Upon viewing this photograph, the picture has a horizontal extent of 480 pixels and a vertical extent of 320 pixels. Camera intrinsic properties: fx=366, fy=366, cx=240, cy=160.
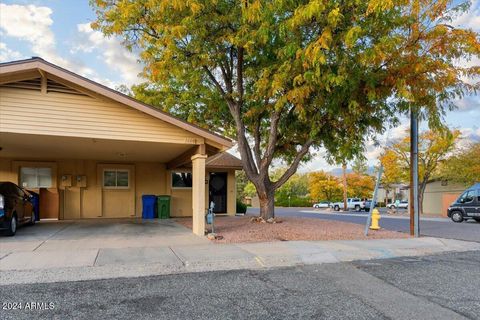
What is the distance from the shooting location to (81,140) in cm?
1047

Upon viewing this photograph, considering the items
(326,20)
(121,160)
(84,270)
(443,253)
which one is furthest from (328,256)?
(121,160)

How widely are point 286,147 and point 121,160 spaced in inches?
285

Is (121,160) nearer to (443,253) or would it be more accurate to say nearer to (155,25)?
(155,25)

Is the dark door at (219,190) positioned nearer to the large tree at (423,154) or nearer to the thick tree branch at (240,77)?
the thick tree branch at (240,77)

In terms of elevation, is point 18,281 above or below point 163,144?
below

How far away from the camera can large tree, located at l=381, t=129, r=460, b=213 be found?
94.2ft

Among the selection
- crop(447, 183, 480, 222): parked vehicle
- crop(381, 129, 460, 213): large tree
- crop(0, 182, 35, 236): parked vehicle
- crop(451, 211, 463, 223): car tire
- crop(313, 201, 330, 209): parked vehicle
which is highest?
crop(381, 129, 460, 213): large tree

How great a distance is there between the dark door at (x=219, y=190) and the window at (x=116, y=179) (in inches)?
163

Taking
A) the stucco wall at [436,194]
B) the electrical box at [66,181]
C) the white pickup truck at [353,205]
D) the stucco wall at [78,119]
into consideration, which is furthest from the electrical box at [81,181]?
the white pickup truck at [353,205]

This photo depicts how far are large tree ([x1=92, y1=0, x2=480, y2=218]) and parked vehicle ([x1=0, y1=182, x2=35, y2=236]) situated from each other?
235 inches

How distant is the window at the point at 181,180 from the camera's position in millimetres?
17469

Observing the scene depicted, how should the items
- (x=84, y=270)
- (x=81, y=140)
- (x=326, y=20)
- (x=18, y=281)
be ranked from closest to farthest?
1. (x=18, y=281)
2. (x=84, y=270)
3. (x=326, y=20)
4. (x=81, y=140)

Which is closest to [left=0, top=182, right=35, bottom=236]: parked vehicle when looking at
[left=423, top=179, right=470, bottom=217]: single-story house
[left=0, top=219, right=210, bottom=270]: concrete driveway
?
[left=0, top=219, right=210, bottom=270]: concrete driveway

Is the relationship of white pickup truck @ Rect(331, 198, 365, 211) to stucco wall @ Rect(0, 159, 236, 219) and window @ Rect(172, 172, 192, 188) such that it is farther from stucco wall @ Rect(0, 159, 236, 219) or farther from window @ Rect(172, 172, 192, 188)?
stucco wall @ Rect(0, 159, 236, 219)
